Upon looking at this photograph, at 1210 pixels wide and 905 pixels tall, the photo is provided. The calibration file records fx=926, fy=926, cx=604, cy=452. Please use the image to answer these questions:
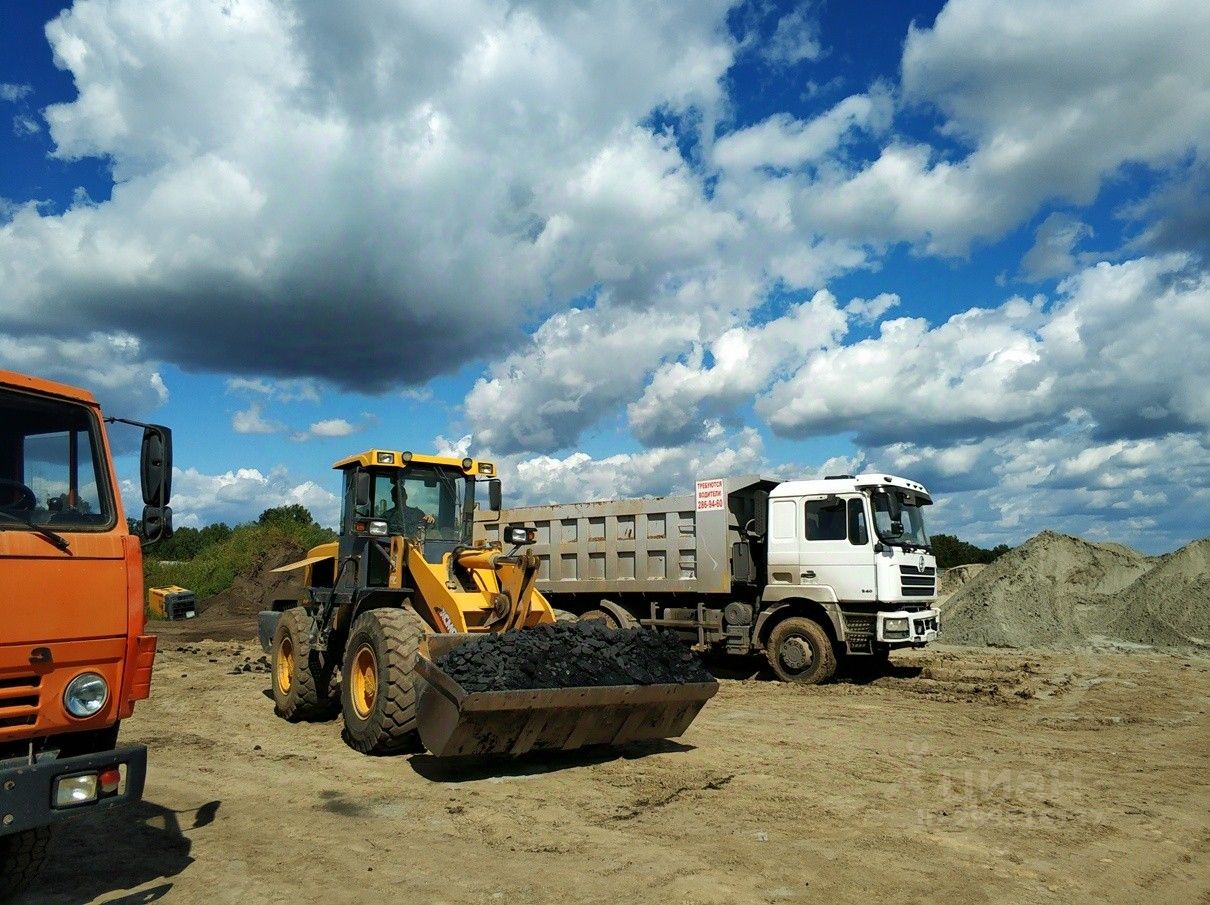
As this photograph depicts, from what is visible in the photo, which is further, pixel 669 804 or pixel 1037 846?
pixel 669 804

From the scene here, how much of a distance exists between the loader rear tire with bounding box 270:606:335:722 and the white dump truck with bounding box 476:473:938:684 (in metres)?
4.22

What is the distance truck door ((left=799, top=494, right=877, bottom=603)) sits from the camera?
13.1 metres

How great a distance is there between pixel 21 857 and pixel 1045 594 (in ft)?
72.3

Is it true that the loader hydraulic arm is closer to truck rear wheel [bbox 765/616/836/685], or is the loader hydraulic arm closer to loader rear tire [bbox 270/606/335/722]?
loader rear tire [bbox 270/606/335/722]

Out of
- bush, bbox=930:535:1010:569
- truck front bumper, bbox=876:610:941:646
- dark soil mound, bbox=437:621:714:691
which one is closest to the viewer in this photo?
dark soil mound, bbox=437:621:714:691

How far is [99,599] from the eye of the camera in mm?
4504

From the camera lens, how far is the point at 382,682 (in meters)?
7.88

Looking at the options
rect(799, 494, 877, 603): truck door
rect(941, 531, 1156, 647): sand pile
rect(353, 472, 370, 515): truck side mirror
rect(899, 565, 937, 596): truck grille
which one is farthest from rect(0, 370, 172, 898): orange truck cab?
rect(941, 531, 1156, 647): sand pile

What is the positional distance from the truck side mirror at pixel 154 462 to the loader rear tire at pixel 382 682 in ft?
10.2

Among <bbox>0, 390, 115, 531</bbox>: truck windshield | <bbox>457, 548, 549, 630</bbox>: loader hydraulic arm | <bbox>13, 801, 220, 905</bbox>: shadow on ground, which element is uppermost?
<bbox>0, 390, 115, 531</bbox>: truck windshield

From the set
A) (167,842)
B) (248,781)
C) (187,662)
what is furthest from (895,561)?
(187,662)

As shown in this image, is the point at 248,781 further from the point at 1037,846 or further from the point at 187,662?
the point at 187,662

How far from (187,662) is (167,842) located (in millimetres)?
12095

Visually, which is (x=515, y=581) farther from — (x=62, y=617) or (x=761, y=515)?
(x=761, y=515)
